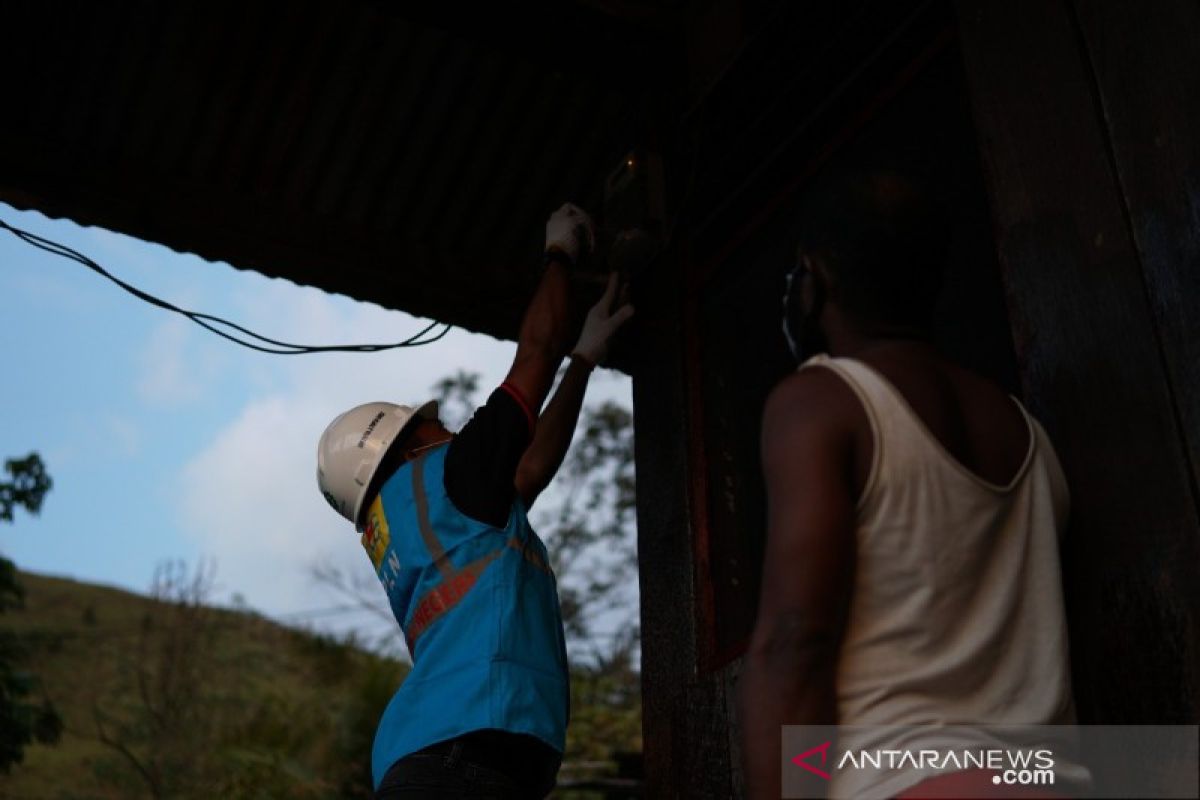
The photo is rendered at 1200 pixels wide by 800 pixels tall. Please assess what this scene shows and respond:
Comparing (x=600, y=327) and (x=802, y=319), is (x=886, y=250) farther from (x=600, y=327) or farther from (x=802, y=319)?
(x=600, y=327)

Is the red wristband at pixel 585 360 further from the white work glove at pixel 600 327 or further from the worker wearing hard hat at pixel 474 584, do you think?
the worker wearing hard hat at pixel 474 584

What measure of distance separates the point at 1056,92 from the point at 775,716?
1.49 meters

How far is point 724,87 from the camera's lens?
11.4 feet


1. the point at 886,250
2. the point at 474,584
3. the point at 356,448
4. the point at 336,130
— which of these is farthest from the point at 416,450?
the point at 886,250

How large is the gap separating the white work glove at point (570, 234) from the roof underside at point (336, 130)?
2.03ft

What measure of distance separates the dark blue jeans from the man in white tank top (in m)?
1.23

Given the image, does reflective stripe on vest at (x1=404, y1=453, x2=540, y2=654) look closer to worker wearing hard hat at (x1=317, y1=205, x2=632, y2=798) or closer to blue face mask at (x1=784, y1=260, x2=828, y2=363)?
worker wearing hard hat at (x1=317, y1=205, x2=632, y2=798)

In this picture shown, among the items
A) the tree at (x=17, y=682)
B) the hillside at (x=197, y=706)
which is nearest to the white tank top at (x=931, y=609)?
the tree at (x=17, y=682)

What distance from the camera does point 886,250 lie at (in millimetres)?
1722

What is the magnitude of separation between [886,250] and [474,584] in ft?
4.99

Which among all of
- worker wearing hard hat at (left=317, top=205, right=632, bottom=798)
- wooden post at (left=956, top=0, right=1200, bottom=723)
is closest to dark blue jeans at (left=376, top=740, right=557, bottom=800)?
worker wearing hard hat at (left=317, top=205, right=632, bottom=798)

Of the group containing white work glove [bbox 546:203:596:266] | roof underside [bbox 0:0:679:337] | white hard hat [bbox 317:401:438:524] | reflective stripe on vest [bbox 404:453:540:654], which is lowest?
reflective stripe on vest [bbox 404:453:540:654]

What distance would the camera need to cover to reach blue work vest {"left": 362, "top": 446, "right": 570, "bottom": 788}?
2594mm

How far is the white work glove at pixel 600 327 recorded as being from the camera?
3.58 meters
